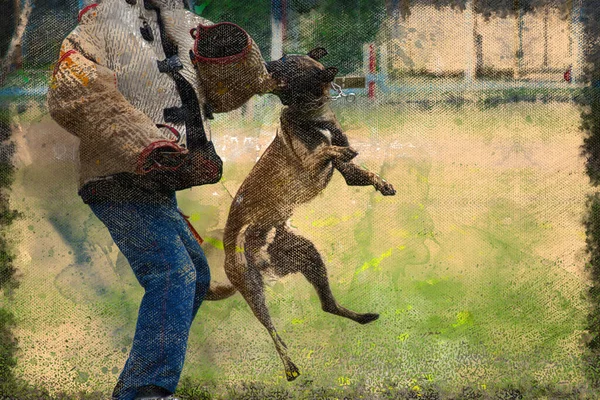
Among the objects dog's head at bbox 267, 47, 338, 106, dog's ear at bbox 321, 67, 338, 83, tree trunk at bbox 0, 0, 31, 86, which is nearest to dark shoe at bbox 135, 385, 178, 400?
dog's head at bbox 267, 47, 338, 106

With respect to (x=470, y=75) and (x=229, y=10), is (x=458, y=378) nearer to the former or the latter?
(x=470, y=75)

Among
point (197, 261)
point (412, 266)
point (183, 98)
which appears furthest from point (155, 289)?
point (412, 266)

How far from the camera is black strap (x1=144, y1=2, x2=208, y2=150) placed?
2922 mm

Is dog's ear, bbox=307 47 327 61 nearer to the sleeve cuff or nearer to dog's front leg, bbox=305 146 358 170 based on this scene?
dog's front leg, bbox=305 146 358 170

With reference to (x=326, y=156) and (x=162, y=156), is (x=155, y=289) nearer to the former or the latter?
(x=162, y=156)

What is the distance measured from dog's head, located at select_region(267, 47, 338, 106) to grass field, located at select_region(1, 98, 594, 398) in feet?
0.41

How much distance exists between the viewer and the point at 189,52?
9.81 ft

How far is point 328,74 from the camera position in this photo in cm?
319

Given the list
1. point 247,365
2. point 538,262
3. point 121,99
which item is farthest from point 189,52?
point 538,262

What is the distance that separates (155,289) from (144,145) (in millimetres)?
524

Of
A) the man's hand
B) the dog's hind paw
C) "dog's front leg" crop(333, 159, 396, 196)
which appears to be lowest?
the dog's hind paw

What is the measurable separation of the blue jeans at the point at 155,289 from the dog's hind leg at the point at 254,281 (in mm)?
437

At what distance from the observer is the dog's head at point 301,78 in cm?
319

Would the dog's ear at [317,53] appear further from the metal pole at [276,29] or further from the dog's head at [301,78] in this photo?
the metal pole at [276,29]
